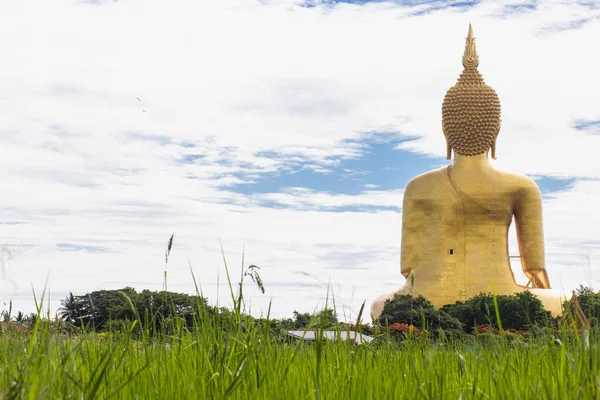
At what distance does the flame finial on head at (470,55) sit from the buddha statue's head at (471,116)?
34 cm

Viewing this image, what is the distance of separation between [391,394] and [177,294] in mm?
12421

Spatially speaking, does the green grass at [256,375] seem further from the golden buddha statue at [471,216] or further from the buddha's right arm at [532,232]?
the buddha's right arm at [532,232]

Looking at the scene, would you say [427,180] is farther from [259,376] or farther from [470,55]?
[259,376]

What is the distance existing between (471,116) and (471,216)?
2.47 metres

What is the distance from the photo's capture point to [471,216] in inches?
707

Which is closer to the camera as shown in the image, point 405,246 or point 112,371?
point 112,371

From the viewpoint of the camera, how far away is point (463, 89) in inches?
708

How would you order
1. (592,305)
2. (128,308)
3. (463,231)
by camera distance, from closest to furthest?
(128,308) < (592,305) < (463,231)

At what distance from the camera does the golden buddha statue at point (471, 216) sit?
17.7 meters

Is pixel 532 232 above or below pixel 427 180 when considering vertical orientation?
below

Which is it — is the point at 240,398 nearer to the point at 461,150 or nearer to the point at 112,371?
the point at 112,371

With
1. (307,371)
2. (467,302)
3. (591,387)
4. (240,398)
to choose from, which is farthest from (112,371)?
(467,302)

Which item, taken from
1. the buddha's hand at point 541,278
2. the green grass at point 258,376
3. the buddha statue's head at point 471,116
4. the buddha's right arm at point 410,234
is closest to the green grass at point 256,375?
the green grass at point 258,376

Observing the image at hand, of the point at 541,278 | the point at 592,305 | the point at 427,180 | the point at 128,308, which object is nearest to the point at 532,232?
the point at 541,278
